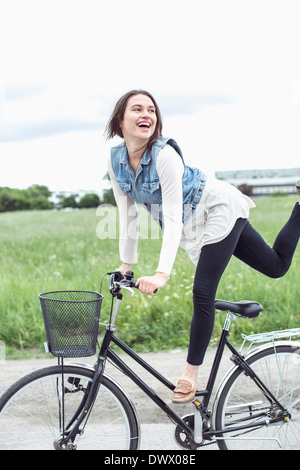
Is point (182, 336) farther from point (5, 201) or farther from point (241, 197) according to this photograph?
point (5, 201)

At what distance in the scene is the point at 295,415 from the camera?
2.92 meters

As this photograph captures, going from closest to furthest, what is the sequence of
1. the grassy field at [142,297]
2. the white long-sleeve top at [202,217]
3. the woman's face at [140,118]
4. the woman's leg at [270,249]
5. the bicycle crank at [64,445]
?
the bicycle crank at [64,445] → the woman's face at [140,118] → the white long-sleeve top at [202,217] → the woman's leg at [270,249] → the grassy field at [142,297]

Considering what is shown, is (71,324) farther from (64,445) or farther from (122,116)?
(122,116)

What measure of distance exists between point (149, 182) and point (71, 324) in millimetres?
816

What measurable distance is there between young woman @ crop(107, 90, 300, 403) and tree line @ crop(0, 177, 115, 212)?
34.5 feet

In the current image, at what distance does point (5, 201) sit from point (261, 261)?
11.6 metres

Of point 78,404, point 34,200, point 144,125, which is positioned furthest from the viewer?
point 34,200

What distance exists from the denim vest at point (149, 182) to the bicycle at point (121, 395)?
0.46 metres

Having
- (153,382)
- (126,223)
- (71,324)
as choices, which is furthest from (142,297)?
(71,324)

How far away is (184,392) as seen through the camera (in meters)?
2.82

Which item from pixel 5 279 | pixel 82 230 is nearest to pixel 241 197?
pixel 5 279

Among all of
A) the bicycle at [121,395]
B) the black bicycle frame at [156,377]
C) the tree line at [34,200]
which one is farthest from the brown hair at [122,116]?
the tree line at [34,200]

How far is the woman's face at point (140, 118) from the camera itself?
2758 millimetres

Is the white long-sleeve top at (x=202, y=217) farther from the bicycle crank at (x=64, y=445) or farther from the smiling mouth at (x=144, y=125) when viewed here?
the bicycle crank at (x=64, y=445)
